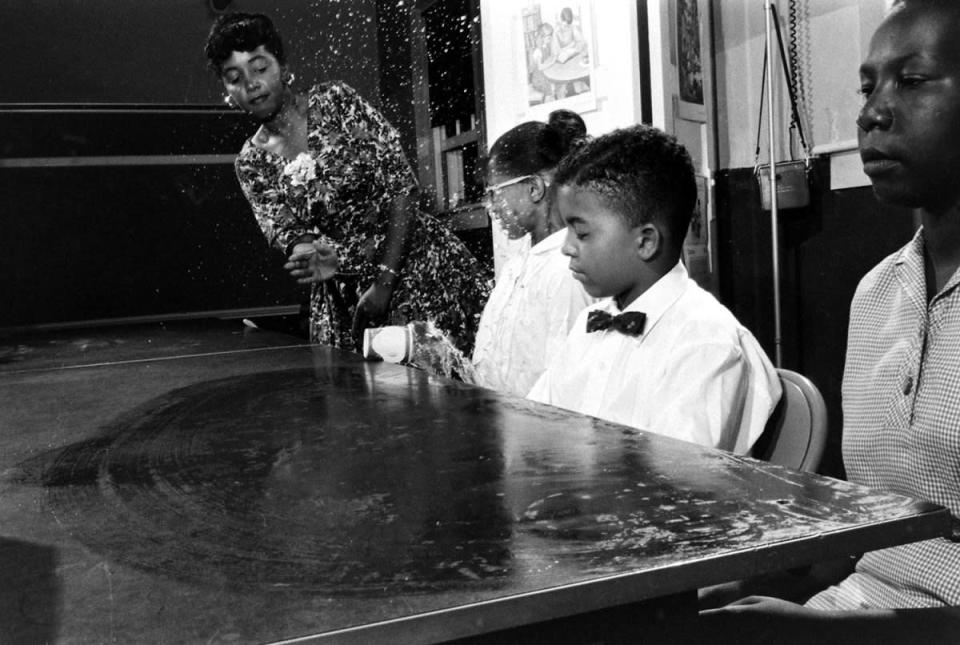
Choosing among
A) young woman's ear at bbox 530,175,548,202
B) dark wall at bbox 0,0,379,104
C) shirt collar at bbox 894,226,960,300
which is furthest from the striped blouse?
dark wall at bbox 0,0,379,104

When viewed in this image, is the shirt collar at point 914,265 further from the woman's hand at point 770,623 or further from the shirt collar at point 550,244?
the shirt collar at point 550,244

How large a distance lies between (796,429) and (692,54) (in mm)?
1792

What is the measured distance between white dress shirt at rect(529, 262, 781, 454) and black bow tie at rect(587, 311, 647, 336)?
1 cm

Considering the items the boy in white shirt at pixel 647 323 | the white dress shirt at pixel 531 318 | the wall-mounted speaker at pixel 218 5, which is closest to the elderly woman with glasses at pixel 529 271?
the white dress shirt at pixel 531 318

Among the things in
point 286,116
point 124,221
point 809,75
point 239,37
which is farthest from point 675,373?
point 124,221

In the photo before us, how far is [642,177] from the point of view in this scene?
52.9 inches

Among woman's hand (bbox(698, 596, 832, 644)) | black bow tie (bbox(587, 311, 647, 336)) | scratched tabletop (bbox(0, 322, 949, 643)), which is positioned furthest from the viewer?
black bow tie (bbox(587, 311, 647, 336))

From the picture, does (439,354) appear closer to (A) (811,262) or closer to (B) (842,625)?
(A) (811,262)

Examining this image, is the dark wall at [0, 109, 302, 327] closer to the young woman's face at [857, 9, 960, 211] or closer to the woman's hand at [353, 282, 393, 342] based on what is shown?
the woman's hand at [353, 282, 393, 342]

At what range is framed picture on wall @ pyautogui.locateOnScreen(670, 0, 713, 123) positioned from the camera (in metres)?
2.41

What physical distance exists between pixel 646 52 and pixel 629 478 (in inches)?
75.1

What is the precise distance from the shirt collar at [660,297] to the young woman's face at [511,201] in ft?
2.77

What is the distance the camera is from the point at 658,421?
105cm

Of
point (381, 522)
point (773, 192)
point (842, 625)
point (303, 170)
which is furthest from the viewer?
point (303, 170)
